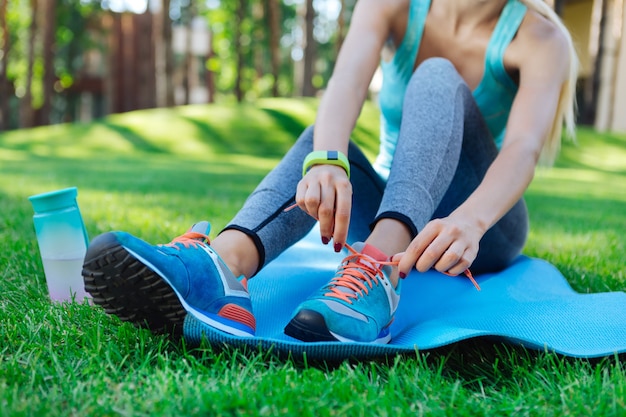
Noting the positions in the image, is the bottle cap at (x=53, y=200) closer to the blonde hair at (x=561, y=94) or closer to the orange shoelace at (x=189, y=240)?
the orange shoelace at (x=189, y=240)

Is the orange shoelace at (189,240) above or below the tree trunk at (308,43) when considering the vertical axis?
below

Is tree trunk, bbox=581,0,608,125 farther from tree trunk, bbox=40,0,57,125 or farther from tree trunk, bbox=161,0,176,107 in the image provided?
tree trunk, bbox=40,0,57,125

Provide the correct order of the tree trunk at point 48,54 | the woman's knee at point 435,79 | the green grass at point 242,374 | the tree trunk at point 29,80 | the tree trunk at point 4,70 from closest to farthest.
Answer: the green grass at point 242,374
the woman's knee at point 435,79
the tree trunk at point 48,54
the tree trunk at point 29,80
the tree trunk at point 4,70

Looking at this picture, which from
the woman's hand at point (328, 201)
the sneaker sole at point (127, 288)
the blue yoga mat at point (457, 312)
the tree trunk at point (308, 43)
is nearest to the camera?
the sneaker sole at point (127, 288)

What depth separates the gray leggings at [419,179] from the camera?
4.95 feet

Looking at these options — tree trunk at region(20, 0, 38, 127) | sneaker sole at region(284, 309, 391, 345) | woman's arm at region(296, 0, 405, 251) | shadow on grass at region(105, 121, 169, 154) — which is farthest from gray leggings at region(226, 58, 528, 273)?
tree trunk at region(20, 0, 38, 127)

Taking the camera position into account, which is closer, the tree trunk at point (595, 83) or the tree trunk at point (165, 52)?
the tree trunk at point (595, 83)

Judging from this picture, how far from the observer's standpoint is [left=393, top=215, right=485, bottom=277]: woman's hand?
4.11 ft

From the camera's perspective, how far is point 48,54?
14.7 meters

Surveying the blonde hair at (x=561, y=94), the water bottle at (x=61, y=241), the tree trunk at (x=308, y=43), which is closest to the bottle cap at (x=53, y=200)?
the water bottle at (x=61, y=241)

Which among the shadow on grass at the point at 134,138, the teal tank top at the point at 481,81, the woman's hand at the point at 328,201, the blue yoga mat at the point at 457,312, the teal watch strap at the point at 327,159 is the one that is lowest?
the shadow on grass at the point at 134,138

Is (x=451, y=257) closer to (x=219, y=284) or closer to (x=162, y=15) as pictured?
(x=219, y=284)

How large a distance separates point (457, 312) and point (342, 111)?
588mm

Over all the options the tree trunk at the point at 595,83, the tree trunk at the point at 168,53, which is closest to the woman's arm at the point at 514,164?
the tree trunk at the point at 595,83
